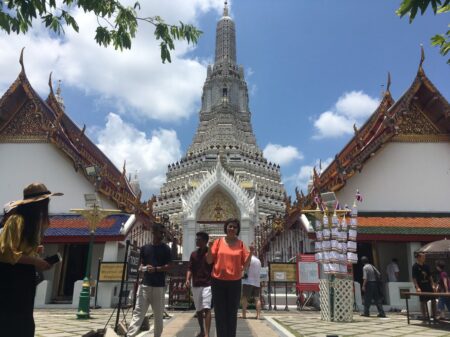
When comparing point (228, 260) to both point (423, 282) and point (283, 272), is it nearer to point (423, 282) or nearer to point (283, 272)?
point (423, 282)

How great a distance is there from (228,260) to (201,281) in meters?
1.37

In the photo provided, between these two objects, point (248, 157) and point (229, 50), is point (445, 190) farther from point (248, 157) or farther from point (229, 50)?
point (229, 50)

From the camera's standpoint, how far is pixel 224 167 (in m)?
23.3

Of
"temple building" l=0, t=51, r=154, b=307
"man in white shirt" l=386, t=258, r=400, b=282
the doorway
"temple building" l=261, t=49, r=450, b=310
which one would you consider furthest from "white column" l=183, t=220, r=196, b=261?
"man in white shirt" l=386, t=258, r=400, b=282

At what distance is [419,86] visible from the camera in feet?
45.0

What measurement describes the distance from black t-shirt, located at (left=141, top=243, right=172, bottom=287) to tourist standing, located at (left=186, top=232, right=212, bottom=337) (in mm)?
461

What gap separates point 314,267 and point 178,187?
32.4m

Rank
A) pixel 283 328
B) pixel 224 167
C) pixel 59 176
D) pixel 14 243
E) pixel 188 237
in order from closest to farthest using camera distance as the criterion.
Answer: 1. pixel 14 243
2. pixel 283 328
3. pixel 59 176
4. pixel 188 237
5. pixel 224 167

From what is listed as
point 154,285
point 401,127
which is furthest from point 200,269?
point 401,127

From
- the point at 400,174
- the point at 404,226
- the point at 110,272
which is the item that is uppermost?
the point at 400,174

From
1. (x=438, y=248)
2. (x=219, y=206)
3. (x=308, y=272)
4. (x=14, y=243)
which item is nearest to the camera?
(x=14, y=243)

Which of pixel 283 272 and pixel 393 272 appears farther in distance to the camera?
pixel 393 272

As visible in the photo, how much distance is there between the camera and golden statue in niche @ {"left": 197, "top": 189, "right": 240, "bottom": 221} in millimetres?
Result: 21422

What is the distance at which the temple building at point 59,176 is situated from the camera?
1347 cm
